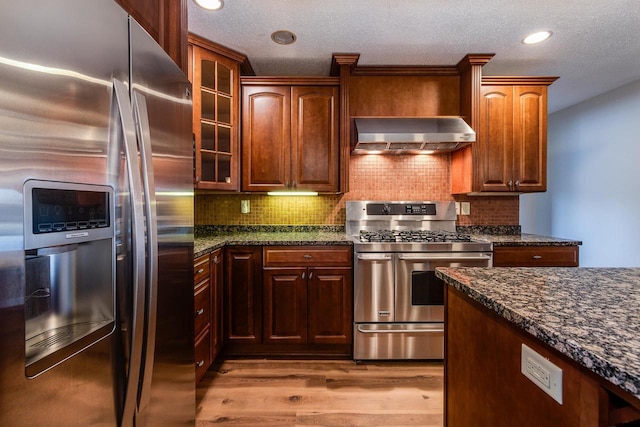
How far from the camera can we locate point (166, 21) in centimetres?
111

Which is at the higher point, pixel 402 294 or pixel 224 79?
pixel 224 79

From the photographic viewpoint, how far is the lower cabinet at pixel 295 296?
230 cm

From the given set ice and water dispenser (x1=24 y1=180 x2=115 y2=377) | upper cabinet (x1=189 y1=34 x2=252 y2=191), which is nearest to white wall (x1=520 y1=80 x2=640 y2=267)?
upper cabinet (x1=189 y1=34 x2=252 y2=191)

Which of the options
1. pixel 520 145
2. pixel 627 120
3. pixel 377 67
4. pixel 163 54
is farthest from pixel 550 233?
pixel 163 54

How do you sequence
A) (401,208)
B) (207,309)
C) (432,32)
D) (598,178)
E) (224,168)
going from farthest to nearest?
(598,178) → (401,208) → (224,168) → (432,32) → (207,309)

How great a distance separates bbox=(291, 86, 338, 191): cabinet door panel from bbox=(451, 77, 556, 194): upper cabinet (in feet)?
4.00

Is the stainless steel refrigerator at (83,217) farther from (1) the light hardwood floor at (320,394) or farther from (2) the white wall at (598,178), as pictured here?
(2) the white wall at (598,178)

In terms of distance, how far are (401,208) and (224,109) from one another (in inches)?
70.9

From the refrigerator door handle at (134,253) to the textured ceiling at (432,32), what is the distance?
1483 millimetres

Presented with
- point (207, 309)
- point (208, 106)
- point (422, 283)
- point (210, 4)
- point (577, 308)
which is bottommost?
point (207, 309)

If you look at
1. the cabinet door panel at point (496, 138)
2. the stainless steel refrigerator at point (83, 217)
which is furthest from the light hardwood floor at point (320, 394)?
the cabinet door panel at point (496, 138)

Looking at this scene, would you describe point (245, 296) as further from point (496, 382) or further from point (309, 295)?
point (496, 382)

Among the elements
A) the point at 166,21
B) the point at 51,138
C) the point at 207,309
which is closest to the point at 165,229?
the point at 51,138

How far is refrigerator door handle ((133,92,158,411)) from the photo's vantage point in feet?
2.72
